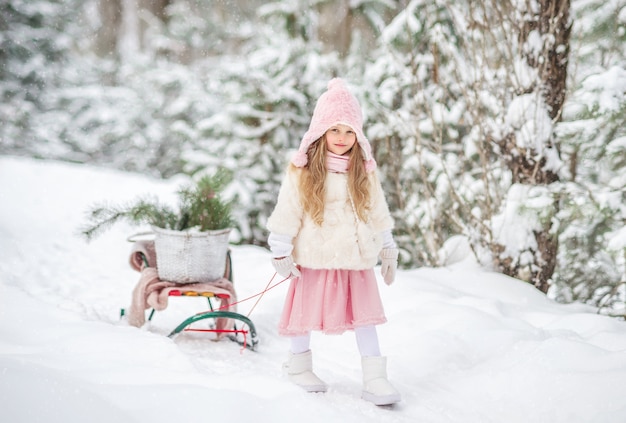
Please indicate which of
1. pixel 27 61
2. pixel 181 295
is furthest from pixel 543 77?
pixel 27 61

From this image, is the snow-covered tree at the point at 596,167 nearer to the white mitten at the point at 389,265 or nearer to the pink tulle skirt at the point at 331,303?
the white mitten at the point at 389,265

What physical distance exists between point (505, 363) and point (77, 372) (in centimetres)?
220

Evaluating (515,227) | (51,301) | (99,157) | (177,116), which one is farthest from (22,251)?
(99,157)

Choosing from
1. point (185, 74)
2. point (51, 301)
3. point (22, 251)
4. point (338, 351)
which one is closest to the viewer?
point (338, 351)

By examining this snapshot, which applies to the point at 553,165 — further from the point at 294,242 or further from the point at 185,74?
the point at 185,74

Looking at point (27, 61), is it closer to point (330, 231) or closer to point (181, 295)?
point (181, 295)

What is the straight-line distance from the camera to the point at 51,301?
4.11m

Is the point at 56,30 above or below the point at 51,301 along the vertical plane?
above

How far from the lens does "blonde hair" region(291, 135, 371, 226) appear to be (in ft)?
9.10

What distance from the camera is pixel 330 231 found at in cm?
278

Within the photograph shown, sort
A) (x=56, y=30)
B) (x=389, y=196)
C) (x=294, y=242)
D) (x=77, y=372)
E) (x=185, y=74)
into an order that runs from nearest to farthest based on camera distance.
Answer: (x=77, y=372)
(x=294, y=242)
(x=389, y=196)
(x=185, y=74)
(x=56, y=30)

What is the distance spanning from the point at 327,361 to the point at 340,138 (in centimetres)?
139

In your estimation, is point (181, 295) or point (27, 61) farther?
point (27, 61)

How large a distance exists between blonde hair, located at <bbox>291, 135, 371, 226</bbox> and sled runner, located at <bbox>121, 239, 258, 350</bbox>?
959mm
